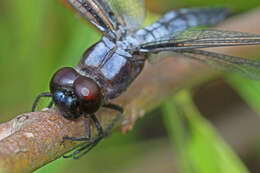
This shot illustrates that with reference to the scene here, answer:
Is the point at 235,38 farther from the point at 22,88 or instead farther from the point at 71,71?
the point at 22,88

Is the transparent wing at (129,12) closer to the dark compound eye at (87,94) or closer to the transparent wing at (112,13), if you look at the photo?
the transparent wing at (112,13)

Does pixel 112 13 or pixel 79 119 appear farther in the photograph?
pixel 112 13

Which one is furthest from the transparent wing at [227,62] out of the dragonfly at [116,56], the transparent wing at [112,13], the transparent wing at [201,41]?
the transparent wing at [112,13]

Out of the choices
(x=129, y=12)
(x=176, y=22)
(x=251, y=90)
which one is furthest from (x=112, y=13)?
(x=251, y=90)

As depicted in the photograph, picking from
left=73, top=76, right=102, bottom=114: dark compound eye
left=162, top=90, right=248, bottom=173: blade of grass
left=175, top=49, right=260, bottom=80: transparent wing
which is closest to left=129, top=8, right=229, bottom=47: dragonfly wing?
left=175, top=49, right=260, bottom=80: transparent wing

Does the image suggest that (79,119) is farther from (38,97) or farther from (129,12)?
(129,12)

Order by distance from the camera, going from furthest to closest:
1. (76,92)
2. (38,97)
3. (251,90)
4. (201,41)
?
(251,90) < (201,41) < (38,97) < (76,92)

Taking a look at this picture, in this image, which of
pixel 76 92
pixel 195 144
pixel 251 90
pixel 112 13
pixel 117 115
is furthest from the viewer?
pixel 251 90
